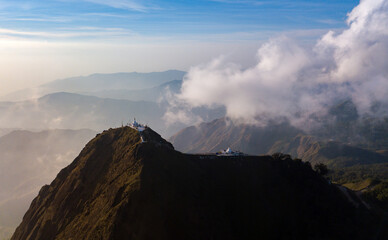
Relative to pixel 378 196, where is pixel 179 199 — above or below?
below

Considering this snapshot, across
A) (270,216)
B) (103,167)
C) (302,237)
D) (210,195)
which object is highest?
(103,167)

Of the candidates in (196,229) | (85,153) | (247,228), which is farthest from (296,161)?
(85,153)

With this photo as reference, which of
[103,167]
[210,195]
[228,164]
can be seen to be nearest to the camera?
[210,195]

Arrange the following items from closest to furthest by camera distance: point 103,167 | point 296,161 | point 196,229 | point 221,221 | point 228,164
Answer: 1. point 196,229
2. point 221,221
3. point 103,167
4. point 228,164
5. point 296,161

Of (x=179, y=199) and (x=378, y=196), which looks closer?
(x=179, y=199)

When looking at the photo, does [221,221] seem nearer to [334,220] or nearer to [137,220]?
[137,220]

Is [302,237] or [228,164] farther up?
[228,164]

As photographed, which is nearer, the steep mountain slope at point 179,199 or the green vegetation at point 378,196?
the steep mountain slope at point 179,199

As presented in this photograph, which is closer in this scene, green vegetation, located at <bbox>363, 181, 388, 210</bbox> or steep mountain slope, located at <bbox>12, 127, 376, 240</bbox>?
steep mountain slope, located at <bbox>12, 127, 376, 240</bbox>
